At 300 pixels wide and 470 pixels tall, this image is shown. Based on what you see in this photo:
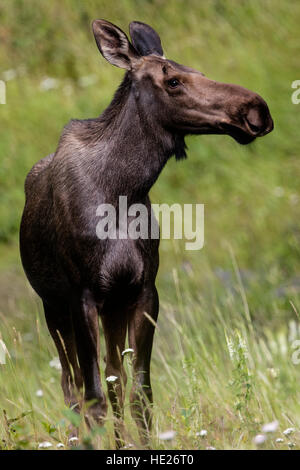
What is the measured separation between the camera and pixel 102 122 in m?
4.30

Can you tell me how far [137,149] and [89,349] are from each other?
923 millimetres

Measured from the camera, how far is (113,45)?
4141 mm

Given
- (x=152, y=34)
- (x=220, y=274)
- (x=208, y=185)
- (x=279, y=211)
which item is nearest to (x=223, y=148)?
(x=208, y=185)

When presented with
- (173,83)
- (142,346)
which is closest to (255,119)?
(173,83)

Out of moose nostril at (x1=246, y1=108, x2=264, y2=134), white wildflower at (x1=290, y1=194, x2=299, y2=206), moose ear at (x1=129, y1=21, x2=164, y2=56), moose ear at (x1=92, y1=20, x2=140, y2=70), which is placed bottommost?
moose nostril at (x1=246, y1=108, x2=264, y2=134)

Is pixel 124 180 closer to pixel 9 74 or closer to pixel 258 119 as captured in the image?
pixel 258 119

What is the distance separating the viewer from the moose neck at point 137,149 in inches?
160

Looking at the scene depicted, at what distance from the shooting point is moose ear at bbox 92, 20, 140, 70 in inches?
162

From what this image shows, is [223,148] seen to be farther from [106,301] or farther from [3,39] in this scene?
[106,301]

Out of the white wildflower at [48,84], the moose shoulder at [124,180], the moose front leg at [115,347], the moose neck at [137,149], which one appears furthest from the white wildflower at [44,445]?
the white wildflower at [48,84]

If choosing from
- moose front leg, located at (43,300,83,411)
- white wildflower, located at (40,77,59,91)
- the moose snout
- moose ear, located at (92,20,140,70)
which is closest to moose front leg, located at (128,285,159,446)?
moose front leg, located at (43,300,83,411)

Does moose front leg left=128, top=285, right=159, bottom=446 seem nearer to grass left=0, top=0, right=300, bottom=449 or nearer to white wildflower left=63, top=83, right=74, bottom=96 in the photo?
grass left=0, top=0, right=300, bottom=449

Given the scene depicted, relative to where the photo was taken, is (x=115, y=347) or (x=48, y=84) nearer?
(x=115, y=347)

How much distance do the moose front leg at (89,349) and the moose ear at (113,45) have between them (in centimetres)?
108
